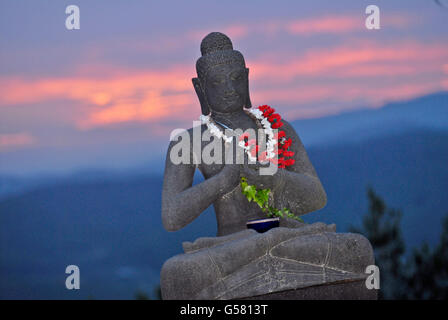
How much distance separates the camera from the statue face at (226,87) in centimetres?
687

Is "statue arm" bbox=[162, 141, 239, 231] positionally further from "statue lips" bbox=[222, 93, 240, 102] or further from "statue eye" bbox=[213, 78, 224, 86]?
"statue eye" bbox=[213, 78, 224, 86]

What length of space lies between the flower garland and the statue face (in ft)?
0.51

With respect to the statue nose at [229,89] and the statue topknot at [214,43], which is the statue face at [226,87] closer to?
the statue nose at [229,89]

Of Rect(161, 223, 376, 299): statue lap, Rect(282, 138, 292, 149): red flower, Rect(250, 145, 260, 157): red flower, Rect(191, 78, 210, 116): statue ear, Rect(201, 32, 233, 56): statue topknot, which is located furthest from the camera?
Rect(191, 78, 210, 116): statue ear

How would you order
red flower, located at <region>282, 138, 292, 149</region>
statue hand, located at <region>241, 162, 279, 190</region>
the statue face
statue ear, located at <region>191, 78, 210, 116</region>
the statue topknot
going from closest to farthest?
statue hand, located at <region>241, 162, 279, 190</region> < red flower, located at <region>282, 138, 292, 149</region> < the statue face < the statue topknot < statue ear, located at <region>191, 78, 210, 116</region>

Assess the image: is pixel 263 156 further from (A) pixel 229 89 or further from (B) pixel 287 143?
(A) pixel 229 89

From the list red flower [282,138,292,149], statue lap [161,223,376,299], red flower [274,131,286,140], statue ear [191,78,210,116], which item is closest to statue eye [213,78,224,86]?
statue ear [191,78,210,116]

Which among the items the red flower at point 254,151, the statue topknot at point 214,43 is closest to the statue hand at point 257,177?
the red flower at point 254,151

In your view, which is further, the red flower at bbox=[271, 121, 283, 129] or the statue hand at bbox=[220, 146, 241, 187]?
the red flower at bbox=[271, 121, 283, 129]

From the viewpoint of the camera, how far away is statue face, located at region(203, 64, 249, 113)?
6871mm

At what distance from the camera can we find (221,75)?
22.5ft

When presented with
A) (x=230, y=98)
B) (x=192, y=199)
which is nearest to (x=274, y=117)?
(x=230, y=98)

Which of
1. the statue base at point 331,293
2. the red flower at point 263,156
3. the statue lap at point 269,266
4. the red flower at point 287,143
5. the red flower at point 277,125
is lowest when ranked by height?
the statue base at point 331,293
